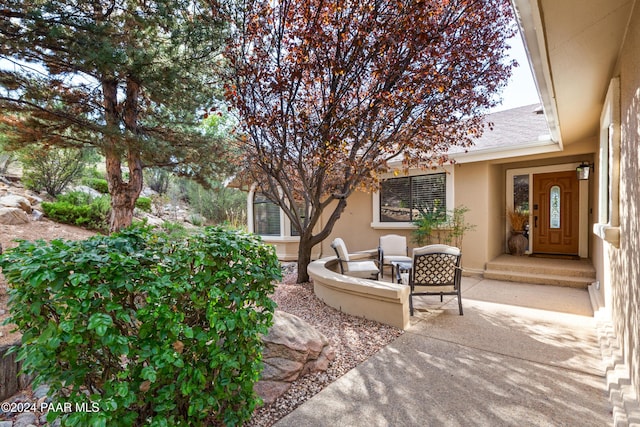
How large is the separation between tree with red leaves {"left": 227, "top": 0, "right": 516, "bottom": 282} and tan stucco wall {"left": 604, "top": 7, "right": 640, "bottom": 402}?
1.92 metres

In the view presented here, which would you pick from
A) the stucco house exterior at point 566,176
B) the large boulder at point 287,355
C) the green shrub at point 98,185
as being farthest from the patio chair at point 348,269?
the green shrub at point 98,185

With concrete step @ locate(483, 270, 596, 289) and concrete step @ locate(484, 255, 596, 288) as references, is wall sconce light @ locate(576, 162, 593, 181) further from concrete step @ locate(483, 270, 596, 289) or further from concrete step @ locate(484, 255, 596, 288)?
concrete step @ locate(483, 270, 596, 289)

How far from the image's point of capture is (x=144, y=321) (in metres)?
1.69

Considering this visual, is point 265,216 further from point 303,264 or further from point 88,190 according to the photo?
point 88,190

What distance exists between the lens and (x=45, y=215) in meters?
10.1

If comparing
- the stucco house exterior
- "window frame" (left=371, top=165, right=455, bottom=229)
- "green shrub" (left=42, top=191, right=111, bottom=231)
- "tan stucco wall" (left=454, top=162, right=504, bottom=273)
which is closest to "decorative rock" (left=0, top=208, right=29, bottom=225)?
"green shrub" (left=42, top=191, right=111, bottom=231)

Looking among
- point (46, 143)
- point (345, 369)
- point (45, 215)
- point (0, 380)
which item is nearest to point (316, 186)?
point (345, 369)

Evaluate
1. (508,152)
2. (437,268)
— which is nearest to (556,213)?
(508,152)

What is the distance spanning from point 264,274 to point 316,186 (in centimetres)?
347

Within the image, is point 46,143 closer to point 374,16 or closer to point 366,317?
point 374,16

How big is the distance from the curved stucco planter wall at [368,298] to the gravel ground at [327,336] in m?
0.11

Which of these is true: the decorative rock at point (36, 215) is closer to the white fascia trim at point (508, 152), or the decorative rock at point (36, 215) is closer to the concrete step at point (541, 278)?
the white fascia trim at point (508, 152)

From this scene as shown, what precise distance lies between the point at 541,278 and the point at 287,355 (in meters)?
6.30

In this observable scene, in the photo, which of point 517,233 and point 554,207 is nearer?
point 554,207
